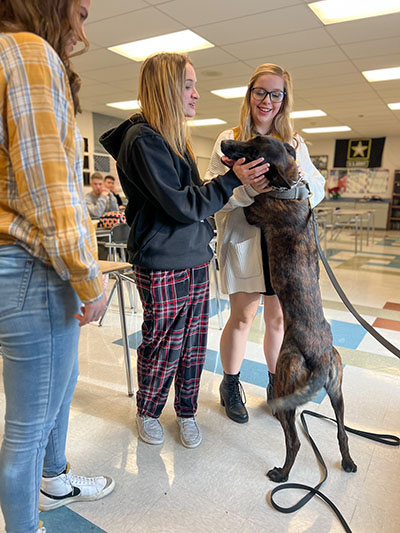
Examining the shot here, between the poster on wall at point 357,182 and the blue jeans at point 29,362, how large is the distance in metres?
12.3

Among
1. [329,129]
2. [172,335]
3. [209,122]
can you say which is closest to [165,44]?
[172,335]

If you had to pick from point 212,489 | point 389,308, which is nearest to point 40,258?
point 212,489

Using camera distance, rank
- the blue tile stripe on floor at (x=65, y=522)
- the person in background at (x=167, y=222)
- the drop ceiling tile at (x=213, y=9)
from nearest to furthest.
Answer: the blue tile stripe on floor at (x=65, y=522)
the person in background at (x=167, y=222)
the drop ceiling tile at (x=213, y=9)

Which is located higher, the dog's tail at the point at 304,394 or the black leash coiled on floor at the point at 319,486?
the dog's tail at the point at 304,394

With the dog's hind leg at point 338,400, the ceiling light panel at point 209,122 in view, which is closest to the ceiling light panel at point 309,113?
the ceiling light panel at point 209,122

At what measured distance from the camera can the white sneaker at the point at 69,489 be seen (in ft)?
4.20

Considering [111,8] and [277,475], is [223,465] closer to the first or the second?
[277,475]

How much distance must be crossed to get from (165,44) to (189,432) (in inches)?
186

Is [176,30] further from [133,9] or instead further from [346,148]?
[346,148]

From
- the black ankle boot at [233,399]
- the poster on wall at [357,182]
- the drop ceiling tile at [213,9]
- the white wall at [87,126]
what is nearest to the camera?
the black ankle boot at [233,399]

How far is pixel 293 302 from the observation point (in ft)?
4.63

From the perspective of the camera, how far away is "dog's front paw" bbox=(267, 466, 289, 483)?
4.64 ft

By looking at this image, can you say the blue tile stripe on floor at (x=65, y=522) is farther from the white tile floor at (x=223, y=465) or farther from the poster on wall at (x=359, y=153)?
the poster on wall at (x=359, y=153)

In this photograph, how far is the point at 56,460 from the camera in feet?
4.13
